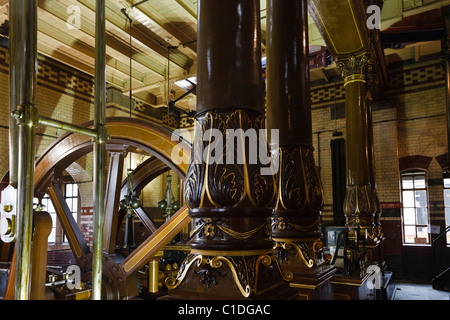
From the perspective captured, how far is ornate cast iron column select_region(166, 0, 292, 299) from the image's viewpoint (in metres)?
1.23

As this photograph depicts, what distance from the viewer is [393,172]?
866 centimetres

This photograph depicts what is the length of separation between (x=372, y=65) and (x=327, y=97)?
3390 mm

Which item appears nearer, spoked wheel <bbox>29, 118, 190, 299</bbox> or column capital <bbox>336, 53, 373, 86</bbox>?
spoked wheel <bbox>29, 118, 190, 299</bbox>

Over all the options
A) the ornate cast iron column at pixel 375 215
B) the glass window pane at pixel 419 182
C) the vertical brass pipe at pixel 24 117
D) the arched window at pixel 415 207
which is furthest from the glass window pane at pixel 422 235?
the vertical brass pipe at pixel 24 117

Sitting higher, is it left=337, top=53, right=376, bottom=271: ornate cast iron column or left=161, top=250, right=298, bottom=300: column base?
left=337, top=53, right=376, bottom=271: ornate cast iron column

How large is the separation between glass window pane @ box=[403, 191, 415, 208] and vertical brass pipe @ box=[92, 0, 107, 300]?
925 cm

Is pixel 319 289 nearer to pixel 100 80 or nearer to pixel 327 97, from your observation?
pixel 100 80

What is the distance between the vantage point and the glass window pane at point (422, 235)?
8570 mm

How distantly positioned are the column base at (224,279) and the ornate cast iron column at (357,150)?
16.4 feet

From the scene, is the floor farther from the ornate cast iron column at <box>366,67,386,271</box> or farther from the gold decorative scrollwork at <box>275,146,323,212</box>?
the gold decorative scrollwork at <box>275,146,323,212</box>

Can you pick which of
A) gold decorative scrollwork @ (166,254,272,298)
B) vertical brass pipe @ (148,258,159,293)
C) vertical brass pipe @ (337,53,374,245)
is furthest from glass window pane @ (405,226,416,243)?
gold decorative scrollwork @ (166,254,272,298)

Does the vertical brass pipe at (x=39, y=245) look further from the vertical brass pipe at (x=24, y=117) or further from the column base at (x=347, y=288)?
the column base at (x=347, y=288)

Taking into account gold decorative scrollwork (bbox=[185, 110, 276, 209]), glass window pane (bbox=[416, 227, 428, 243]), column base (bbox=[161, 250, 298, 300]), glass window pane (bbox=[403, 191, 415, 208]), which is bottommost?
glass window pane (bbox=[416, 227, 428, 243])

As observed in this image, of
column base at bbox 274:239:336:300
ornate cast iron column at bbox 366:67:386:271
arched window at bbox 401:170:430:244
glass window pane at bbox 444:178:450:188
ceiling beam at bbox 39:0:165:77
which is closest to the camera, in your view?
column base at bbox 274:239:336:300
